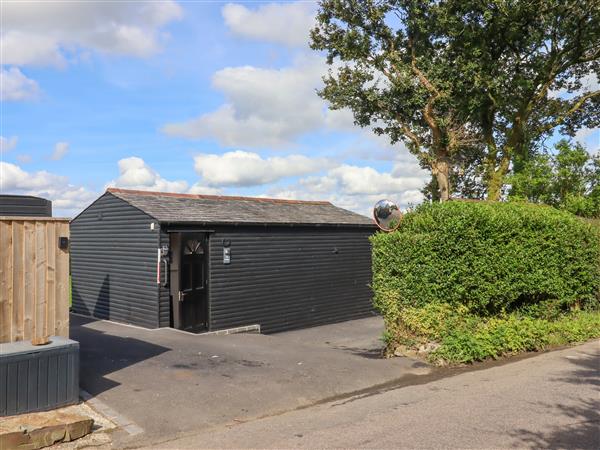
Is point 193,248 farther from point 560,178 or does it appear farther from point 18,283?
point 560,178

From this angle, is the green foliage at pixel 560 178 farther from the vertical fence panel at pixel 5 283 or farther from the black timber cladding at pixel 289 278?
the vertical fence panel at pixel 5 283

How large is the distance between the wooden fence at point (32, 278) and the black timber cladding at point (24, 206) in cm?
49

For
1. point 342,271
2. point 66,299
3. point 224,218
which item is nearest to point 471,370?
point 66,299

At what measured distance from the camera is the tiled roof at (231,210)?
1469cm

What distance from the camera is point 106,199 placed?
1603 centimetres

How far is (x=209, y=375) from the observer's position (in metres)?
8.66

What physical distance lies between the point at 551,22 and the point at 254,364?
15.7 meters

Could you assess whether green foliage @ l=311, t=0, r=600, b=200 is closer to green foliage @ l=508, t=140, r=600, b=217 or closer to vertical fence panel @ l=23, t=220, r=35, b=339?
green foliage @ l=508, t=140, r=600, b=217

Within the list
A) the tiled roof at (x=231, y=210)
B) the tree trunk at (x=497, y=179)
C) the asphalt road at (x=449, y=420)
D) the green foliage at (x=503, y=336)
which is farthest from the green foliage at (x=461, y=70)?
the asphalt road at (x=449, y=420)

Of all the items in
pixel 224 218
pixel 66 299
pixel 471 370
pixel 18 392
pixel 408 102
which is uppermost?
pixel 408 102

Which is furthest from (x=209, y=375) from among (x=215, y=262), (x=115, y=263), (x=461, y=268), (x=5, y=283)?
(x=115, y=263)

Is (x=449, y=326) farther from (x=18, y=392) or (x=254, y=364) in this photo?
(x=18, y=392)

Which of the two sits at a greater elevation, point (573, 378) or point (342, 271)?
point (342, 271)

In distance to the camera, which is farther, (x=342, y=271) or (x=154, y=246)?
(x=342, y=271)
